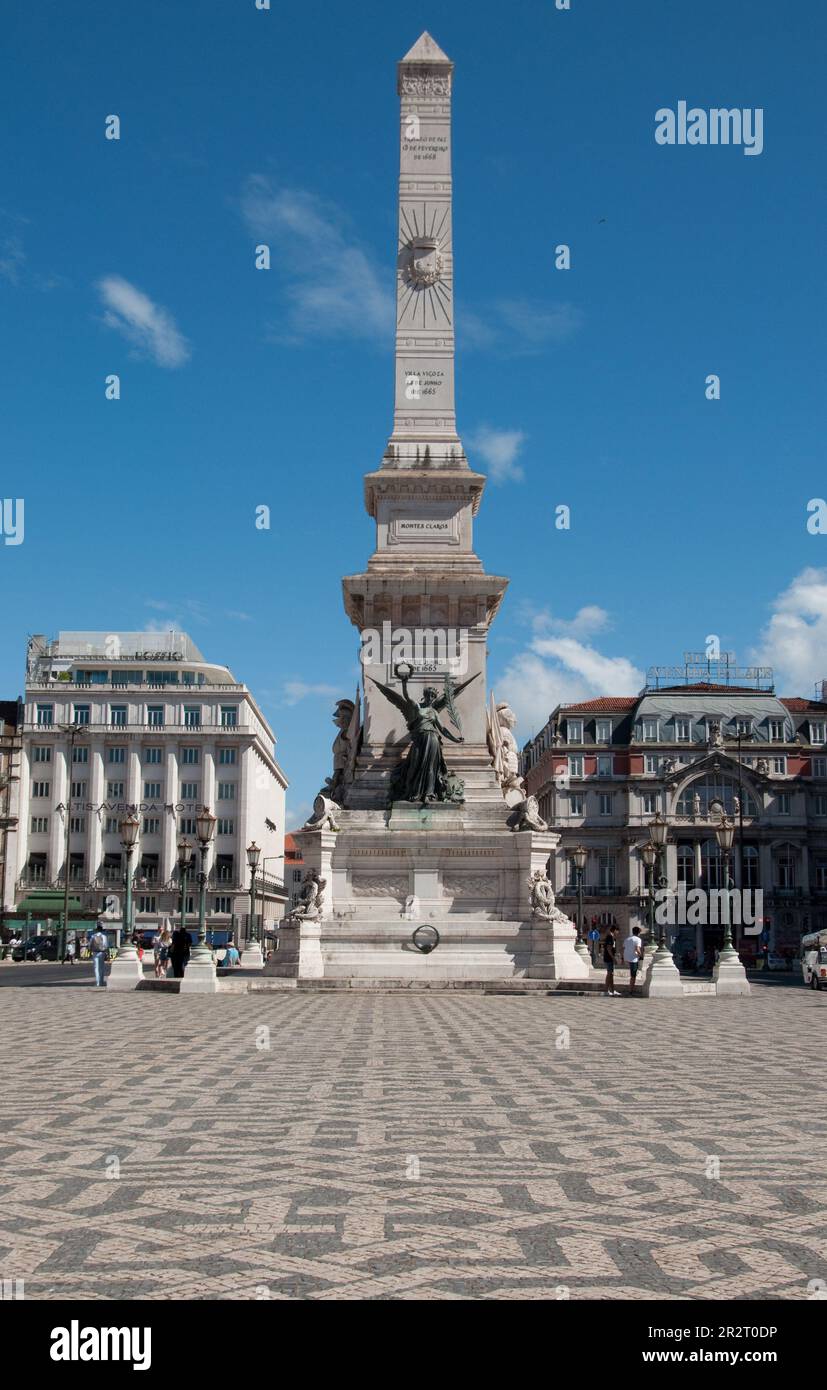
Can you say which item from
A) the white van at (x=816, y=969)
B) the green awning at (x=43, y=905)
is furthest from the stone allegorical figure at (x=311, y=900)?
the green awning at (x=43, y=905)

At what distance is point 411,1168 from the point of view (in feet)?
26.5

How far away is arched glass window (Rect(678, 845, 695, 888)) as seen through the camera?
78.4 metres

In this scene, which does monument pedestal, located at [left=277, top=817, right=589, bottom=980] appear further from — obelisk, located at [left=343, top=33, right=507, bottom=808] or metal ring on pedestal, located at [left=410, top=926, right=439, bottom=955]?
obelisk, located at [left=343, top=33, right=507, bottom=808]

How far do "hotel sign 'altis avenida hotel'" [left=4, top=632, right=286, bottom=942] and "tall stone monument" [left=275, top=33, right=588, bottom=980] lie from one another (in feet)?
184

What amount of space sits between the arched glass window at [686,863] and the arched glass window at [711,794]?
1986 millimetres

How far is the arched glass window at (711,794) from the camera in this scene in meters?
78.9

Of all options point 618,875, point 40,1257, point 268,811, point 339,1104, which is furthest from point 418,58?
point 268,811

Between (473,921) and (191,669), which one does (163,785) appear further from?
(473,921)

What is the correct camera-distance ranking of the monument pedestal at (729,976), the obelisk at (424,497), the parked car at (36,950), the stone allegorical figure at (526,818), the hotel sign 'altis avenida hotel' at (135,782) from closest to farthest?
the monument pedestal at (729,976) → the stone allegorical figure at (526,818) → the obelisk at (424,497) → the parked car at (36,950) → the hotel sign 'altis avenida hotel' at (135,782)

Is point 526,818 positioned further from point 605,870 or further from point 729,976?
point 605,870

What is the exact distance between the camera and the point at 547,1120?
33.3 ft

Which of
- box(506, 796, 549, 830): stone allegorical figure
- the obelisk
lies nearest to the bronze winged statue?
the obelisk

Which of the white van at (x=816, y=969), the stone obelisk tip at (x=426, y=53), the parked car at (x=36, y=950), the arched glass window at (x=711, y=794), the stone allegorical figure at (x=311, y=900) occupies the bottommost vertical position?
the parked car at (x=36, y=950)

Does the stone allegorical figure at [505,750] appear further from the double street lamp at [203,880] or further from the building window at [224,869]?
the building window at [224,869]
